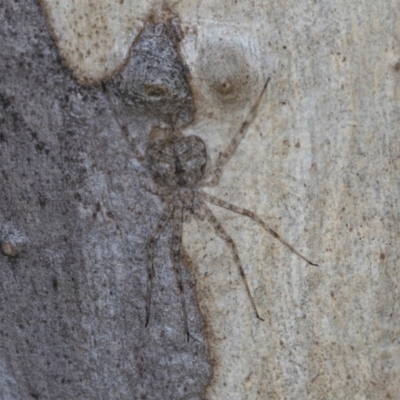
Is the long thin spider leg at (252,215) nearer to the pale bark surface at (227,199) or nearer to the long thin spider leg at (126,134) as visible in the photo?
the pale bark surface at (227,199)

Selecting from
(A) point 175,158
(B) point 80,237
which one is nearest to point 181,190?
(A) point 175,158

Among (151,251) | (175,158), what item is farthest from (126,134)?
(151,251)

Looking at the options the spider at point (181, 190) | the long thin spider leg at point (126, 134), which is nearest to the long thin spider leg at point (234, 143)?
the spider at point (181, 190)

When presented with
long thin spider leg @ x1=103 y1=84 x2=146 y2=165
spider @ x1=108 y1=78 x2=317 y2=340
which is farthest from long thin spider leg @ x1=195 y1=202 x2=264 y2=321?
long thin spider leg @ x1=103 y1=84 x2=146 y2=165

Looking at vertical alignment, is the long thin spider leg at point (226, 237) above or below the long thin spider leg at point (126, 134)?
below

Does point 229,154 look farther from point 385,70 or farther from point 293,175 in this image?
point 385,70

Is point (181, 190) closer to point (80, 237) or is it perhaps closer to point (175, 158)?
point (175, 158)

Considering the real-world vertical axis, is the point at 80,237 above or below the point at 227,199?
below
